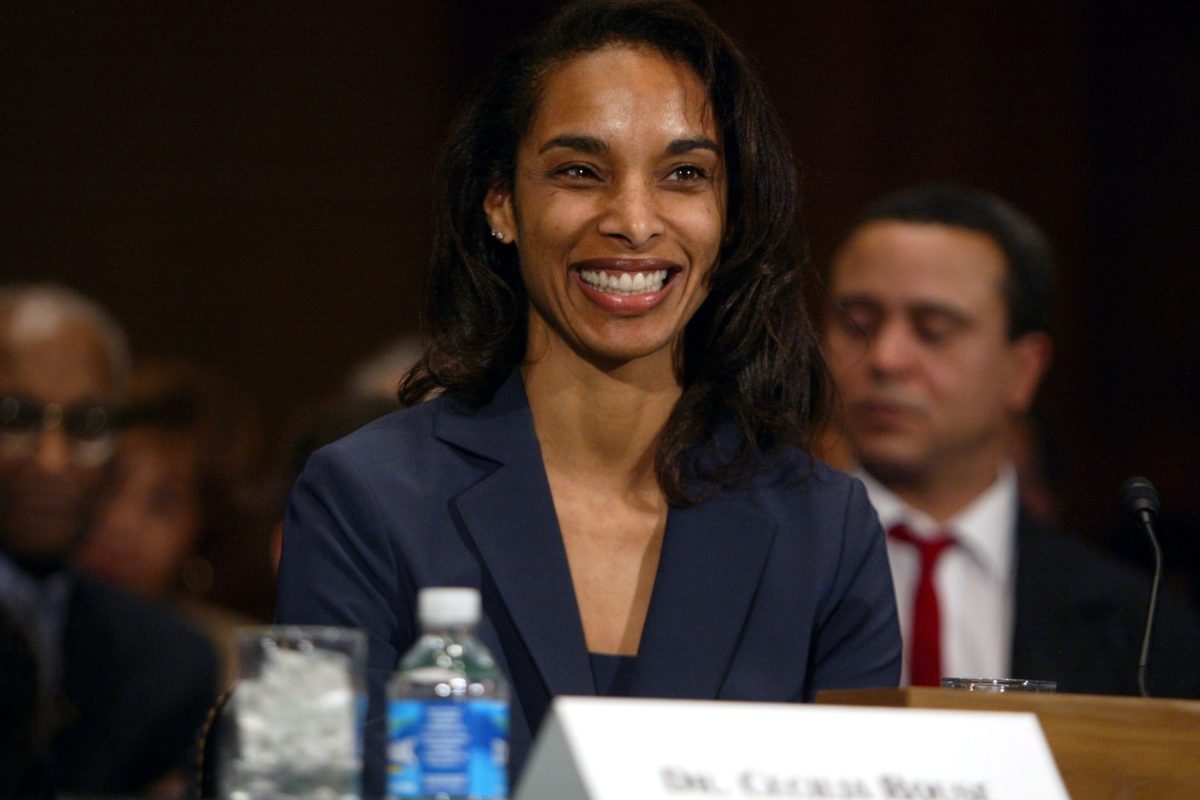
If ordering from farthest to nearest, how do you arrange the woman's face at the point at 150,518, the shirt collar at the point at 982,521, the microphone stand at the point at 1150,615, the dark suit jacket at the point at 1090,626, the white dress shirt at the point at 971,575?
1. the woman's face at the point at 150,518
2. the shirt collar at the point at 982,521
3. the white dress shirt at the point at 971,575
4. the dark suit jacket at the point at 1090,626
5. the microphone stand at the point at 1150,615

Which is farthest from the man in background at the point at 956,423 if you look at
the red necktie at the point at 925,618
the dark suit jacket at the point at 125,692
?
the dark suit jacket at the point at 125,692

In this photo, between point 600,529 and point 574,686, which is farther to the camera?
point 600,529

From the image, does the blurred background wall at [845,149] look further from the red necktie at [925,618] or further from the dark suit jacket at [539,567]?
the dark suit jacket at [539,567]

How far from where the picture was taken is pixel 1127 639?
152 inches

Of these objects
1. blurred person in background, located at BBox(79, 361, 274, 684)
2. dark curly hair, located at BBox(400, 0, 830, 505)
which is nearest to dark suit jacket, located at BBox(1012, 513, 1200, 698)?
dark curly hair, located at BBox(400, 0, 830, 505)

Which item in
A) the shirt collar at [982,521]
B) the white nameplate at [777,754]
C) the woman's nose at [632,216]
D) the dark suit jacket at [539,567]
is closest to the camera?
the white nameplate at [777,754]

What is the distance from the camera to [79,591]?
4.23 m

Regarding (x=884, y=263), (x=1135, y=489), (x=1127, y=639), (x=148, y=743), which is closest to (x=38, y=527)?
(x=148, y=743)

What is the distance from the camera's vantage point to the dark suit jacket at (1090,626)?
3775 millimetres

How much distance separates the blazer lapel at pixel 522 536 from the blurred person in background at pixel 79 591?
160cm

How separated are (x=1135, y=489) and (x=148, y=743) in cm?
254

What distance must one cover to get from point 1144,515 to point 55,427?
3.03m

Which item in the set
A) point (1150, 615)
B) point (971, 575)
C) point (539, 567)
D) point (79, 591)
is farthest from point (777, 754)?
point (79, 591)

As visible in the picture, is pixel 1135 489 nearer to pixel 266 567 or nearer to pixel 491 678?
pixel 491 678
